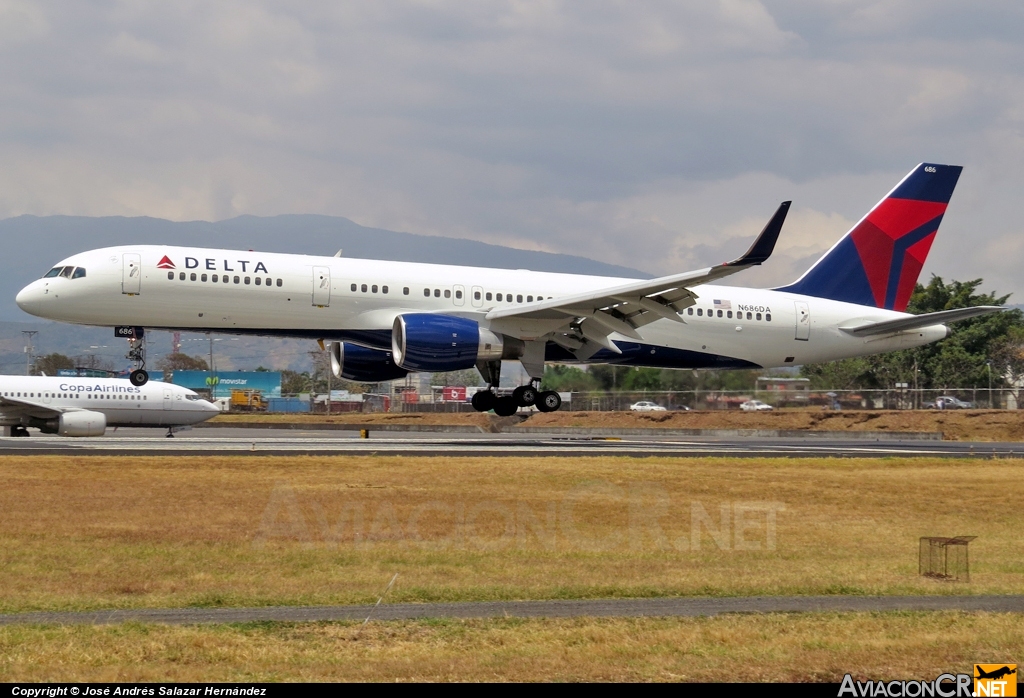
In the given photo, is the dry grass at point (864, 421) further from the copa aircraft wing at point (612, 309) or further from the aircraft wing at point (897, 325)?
the copa aircraft wing at point (612, 309)

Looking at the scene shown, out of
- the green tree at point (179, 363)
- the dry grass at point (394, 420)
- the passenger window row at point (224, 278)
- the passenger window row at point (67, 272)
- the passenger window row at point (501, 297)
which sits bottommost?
the dry grass at point (394, 420)

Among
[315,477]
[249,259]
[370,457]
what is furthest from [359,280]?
[315,477]

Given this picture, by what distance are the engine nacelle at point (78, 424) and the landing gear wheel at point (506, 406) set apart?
65.3ft

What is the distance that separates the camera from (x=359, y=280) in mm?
36031

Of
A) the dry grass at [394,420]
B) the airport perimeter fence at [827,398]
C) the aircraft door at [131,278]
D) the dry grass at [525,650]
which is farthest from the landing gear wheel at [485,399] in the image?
the dry grass at [525,650]

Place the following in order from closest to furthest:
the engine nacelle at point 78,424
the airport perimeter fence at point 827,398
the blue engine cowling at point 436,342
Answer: the blue engine cowling at point 436,342 → the engine nacelle at point 78,424 → the airport perimeter fence at point 827,398

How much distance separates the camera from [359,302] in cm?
3584

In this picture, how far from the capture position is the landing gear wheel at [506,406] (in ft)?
128

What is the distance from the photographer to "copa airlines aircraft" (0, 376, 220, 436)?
48562 mm

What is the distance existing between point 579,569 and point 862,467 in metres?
19.1

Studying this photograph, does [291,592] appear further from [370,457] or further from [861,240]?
[861,240]

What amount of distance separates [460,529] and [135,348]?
64.0 ft

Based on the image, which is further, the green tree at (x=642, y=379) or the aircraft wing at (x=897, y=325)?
the green tree at (x=642, y=379)

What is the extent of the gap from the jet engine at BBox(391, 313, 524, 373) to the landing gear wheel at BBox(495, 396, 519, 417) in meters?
3.01
